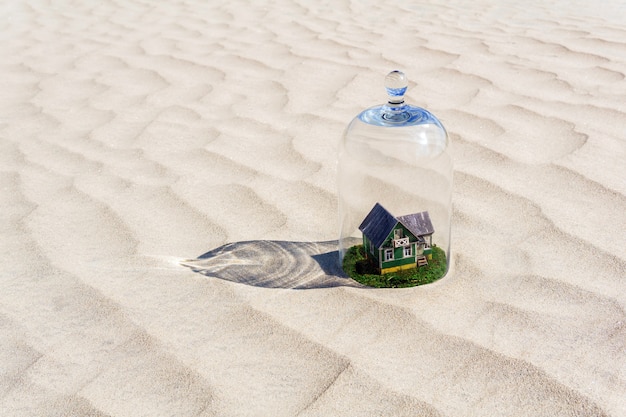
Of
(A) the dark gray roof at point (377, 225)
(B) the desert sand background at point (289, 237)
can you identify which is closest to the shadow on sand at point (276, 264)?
(B) the desert sand background at point (289, 237)

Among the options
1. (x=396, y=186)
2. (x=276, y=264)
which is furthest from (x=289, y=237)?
(x=396, y=186)

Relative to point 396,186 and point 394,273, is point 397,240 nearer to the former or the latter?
point 394,273

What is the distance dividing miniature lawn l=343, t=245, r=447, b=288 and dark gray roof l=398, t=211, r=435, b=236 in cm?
8

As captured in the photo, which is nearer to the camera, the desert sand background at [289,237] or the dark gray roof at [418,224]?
the desert sand background at [289,237]

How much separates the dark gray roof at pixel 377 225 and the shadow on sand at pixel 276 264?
12 cm

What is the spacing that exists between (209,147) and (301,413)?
166cm

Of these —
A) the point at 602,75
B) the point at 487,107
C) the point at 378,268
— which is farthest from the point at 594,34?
the point at 378,268

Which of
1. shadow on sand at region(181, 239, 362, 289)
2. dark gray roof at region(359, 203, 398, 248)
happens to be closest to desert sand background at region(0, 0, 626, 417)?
shadow on sand at region(181, 239, 362, 289)

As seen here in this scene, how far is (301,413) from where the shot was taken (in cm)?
155

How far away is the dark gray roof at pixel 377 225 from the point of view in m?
2.00

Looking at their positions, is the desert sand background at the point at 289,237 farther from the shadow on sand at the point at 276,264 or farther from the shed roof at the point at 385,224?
the shed roof at the point at 385,224

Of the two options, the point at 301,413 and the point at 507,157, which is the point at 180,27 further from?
the point at 301,413

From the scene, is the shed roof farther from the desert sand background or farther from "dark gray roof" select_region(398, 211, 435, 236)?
the desert sand background

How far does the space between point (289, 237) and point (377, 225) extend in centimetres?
34
